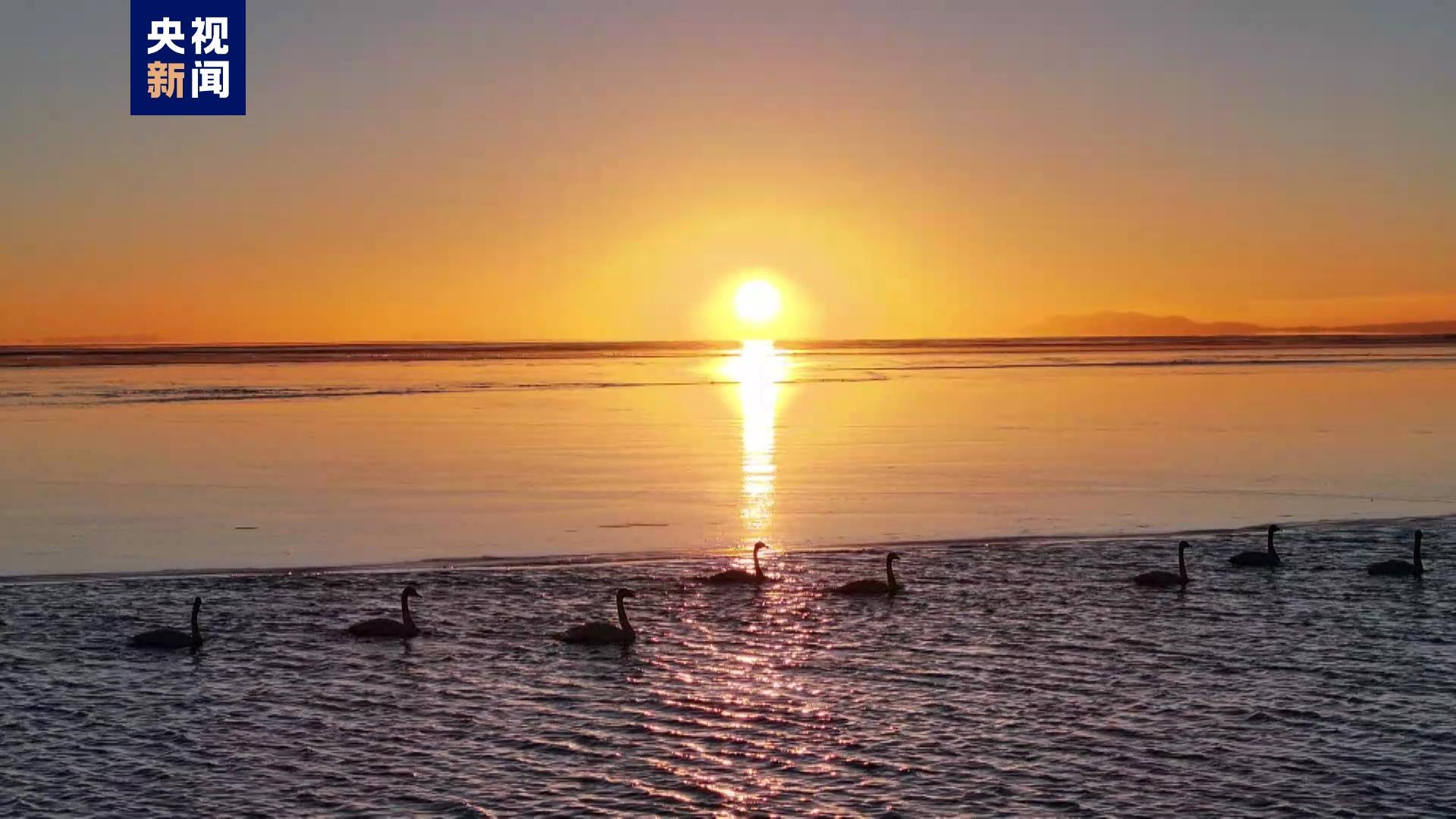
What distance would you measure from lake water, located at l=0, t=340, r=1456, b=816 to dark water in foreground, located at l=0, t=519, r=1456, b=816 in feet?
0.20

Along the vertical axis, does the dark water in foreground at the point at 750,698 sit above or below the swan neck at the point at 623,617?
below

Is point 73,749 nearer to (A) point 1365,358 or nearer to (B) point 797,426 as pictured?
(B) point 797,426

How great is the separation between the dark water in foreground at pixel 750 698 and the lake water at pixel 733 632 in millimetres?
62

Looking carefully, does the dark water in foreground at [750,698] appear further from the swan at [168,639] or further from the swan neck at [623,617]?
the swan neck at [623,617]

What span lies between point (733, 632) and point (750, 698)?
3481 mm

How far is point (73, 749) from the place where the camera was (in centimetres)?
1459

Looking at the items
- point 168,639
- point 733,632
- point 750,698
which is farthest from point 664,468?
point 750,698

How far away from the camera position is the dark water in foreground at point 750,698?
1342 centimetres

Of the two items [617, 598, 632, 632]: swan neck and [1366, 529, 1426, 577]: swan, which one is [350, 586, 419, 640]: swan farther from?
[1366, 529, 1426, 577]: swan

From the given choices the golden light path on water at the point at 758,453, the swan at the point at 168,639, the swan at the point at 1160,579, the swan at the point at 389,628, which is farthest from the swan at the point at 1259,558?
the swan at the point at 168,639

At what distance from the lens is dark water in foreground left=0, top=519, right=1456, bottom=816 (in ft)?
44.0

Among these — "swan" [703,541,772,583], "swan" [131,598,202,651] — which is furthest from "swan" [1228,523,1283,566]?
"swan" [131,598,202,651]

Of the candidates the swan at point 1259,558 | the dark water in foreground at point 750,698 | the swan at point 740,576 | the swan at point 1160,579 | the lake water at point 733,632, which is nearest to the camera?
the dark water in foreground at point 750,698

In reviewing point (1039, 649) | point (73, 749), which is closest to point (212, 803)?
point (73, 749)
